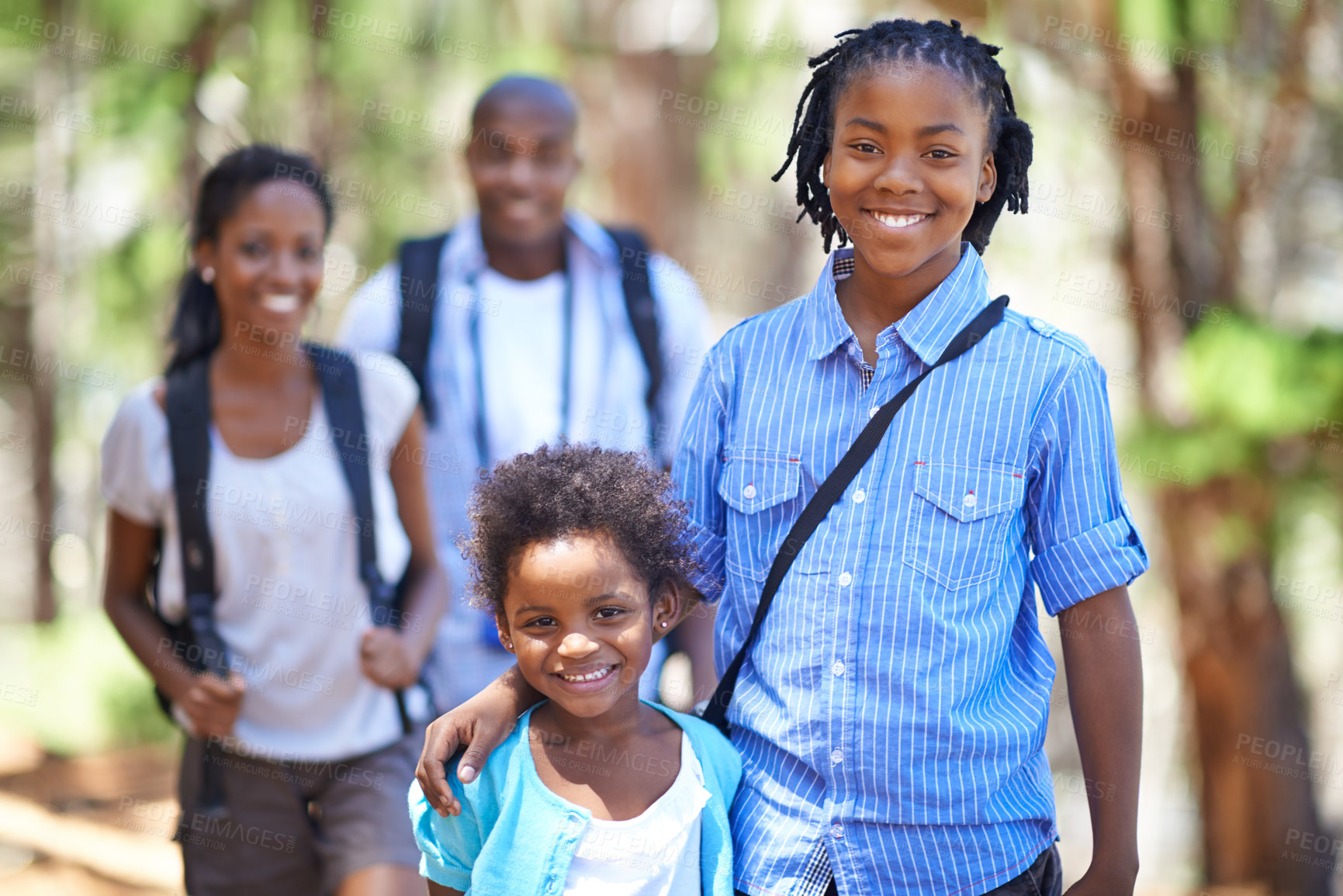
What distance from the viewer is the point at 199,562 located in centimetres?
272

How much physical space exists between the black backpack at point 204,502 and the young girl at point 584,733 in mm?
1053

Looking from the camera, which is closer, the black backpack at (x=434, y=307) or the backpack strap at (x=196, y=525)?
the backpack strap at (x=196, y=525)

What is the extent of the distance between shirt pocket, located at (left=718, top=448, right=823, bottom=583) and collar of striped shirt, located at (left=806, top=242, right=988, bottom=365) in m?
0.17

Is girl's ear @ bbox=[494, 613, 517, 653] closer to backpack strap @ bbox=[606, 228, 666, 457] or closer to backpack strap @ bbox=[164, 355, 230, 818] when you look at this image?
backpack strap @ bbox=[164, 355, 230, 818]

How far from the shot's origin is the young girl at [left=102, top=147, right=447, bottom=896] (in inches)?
105

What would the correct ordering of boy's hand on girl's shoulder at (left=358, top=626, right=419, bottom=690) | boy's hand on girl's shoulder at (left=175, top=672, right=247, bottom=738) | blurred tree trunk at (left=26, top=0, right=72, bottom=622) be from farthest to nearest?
blurred tree trunk at (left=26, top=0, right=72, bottom=622) → boy's hand on girl's shoulder at (left=358, top=626, right=419, bottom=690) → boy's hand on girl's shoulder at (left=175, top=672, right=247, bottom=738)

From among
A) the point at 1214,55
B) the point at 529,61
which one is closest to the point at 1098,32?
the point at 1214,55

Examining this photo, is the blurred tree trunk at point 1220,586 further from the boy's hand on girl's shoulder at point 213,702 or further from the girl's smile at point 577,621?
the girl's smile at point 577,621

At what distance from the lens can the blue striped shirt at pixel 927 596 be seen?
164 cm

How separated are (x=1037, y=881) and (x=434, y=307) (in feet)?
7.44

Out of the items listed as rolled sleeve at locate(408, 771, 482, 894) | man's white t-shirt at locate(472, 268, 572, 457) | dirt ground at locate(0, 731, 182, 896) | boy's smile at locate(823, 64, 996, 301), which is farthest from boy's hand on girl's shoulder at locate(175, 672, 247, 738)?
dirt ground at locate(0, 731, 182, 896)

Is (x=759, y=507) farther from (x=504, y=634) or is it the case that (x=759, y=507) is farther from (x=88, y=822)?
(x=88, y=822)

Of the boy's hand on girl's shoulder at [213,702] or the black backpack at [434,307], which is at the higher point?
the black backpack at [434,307]

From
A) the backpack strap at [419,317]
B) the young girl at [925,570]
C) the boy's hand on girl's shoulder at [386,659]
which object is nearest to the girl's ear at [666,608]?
the young girl at [925,570]
